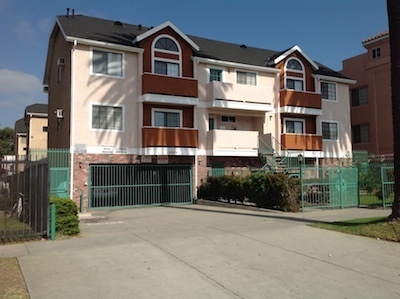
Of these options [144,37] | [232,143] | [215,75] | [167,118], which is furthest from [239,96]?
[144,37]

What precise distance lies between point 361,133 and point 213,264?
102ft

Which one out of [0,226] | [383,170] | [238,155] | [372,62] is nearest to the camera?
[0,226]

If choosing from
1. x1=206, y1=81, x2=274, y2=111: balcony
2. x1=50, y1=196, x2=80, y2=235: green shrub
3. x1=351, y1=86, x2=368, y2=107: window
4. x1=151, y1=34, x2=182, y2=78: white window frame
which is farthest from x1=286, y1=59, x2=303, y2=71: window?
x1=50, y1=196, x2=80, y2=235: green shrub

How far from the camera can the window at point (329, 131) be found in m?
28.9

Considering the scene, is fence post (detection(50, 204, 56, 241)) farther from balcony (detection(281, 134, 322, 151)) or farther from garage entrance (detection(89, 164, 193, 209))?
balcony (detection(281, 134, 322, 151))

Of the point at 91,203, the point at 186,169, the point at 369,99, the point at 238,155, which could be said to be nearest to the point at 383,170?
the point at 238,155

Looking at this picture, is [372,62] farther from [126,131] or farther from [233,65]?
[126,131]

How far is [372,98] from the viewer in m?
33.1

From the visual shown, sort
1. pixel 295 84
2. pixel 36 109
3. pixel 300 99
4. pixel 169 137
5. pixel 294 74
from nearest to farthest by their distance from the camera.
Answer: pixel 169 137, pixel 300 99, pixel 294 74, pixel 295 84, pixel 36 109

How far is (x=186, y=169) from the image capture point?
2384cm

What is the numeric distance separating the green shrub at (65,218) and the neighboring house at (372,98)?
2788 cm

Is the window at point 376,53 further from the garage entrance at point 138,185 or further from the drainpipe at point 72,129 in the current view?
the drainpipe at point 72,129

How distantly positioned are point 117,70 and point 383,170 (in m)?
15.0

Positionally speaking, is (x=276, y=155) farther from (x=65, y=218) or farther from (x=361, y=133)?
(x=65, y=218)
